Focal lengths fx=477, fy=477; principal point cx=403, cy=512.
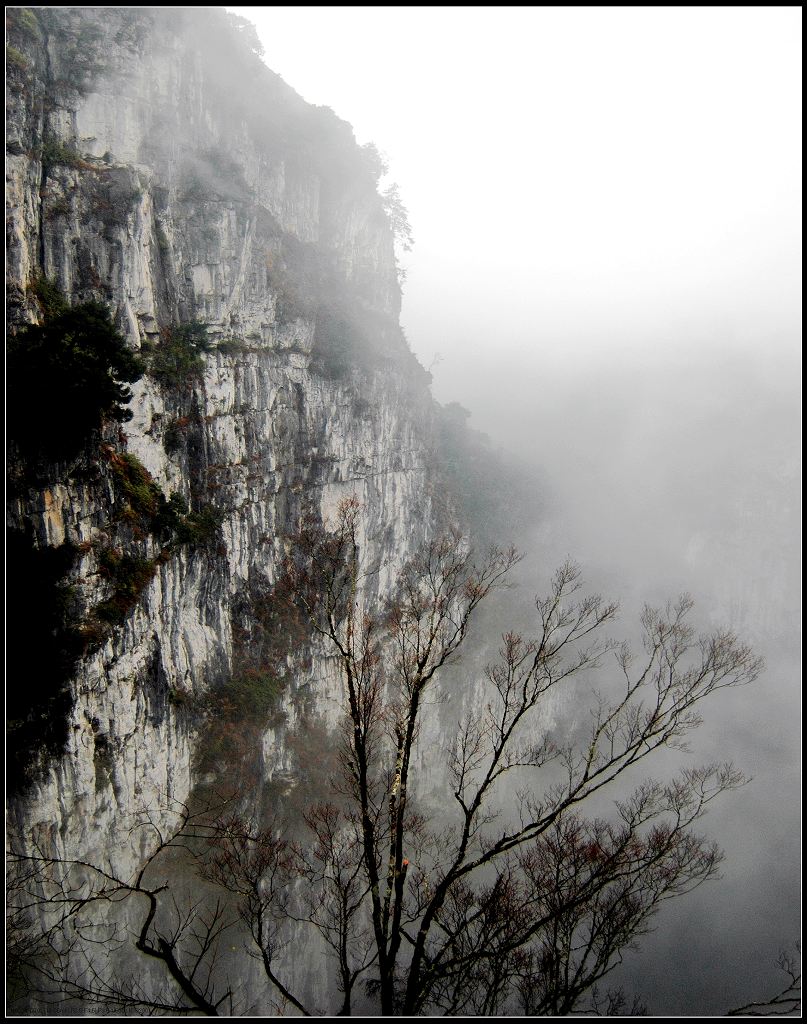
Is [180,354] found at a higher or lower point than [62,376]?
higher

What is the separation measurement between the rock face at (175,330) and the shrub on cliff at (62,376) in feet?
2.00

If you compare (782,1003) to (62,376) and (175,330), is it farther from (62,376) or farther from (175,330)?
(175,330)

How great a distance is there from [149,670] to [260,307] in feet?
45.0

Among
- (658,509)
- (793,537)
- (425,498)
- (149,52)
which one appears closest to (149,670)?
(425,498)

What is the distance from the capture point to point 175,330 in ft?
52.3

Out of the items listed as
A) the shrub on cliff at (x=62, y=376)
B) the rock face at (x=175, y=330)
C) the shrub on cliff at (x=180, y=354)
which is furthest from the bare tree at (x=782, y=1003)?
the shrub on cliff at (x=180, y=354)

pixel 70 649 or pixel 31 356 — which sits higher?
pixel 31 356

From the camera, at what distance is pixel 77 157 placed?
42.7ft

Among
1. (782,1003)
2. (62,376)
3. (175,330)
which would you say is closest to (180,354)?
(175,330)

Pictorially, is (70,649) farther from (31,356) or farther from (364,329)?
(364,329)

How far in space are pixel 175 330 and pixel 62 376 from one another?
19.4ft

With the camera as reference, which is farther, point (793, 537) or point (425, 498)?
point (793, 537)

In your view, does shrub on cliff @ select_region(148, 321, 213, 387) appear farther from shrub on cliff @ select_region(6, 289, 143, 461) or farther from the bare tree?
the bare tree

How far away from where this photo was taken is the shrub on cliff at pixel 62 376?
35.0ft
